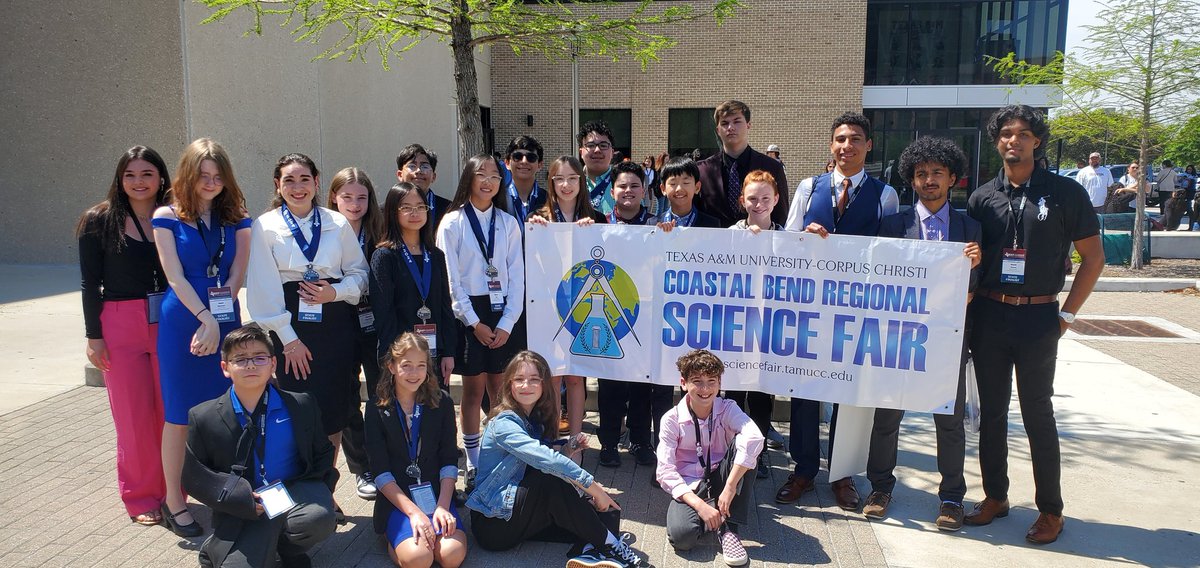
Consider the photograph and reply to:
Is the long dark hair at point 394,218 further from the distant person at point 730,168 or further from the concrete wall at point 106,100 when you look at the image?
the concrete wall at point 106,100

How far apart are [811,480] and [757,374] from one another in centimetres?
71

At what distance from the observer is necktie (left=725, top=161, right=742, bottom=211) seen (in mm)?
5246

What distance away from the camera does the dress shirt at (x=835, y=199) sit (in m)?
4.52

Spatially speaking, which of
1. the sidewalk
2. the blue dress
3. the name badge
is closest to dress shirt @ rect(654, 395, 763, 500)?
the sidewalk

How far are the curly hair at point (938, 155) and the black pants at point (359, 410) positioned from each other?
3093 mm

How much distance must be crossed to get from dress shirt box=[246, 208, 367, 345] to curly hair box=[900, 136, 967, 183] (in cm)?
299

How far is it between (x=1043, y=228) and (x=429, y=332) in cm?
327

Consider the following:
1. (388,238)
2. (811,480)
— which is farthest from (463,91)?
(811,480)

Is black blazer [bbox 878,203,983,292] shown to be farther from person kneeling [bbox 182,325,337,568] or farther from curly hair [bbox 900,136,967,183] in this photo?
person kneeling [bbox 182,325,337,568]

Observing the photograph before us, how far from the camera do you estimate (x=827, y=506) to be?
4500 mm

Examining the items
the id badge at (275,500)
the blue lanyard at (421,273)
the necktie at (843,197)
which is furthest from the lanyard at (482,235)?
the necktie at (843,197)

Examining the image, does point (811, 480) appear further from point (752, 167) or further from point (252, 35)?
point (252, 35)

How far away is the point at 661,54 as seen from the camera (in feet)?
91.8

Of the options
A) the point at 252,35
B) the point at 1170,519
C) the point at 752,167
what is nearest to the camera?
the point at 1170,519
